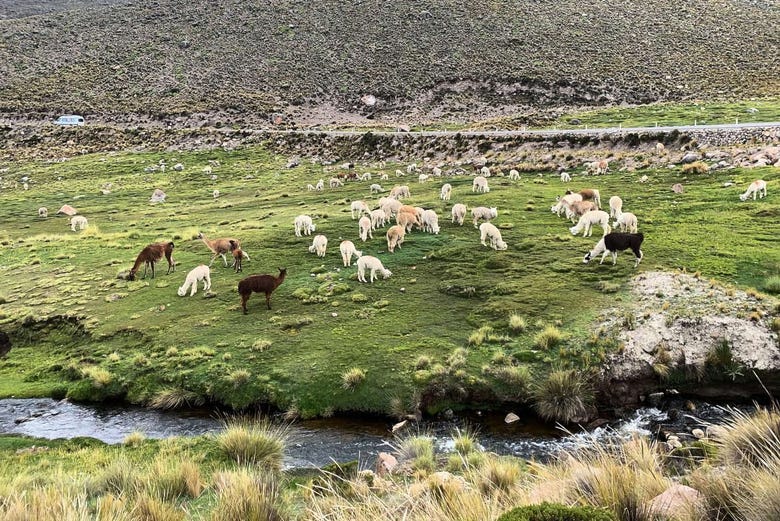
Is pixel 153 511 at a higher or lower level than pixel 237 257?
higher

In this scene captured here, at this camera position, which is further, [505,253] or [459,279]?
[505,253]

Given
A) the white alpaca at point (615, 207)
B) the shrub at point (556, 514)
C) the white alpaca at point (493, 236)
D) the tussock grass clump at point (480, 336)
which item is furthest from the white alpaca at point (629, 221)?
the shrub at point (556, 514)

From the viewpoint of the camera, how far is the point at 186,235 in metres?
28.8

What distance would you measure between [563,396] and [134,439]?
10064 mm

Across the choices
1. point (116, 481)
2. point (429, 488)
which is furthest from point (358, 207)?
point (429, 488)

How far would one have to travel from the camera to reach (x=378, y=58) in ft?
337

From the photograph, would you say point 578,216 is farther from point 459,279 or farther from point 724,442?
point 724,442

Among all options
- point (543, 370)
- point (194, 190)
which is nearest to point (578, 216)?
point (543, 370)

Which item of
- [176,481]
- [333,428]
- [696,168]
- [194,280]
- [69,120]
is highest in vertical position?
[69,120]

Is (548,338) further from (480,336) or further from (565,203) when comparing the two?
(565,203)

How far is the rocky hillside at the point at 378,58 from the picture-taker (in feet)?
278

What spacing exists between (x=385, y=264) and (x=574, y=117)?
50.3 meters

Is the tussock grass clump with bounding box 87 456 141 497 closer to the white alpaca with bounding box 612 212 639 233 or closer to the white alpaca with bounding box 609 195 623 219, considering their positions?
the white alpaca with bounding box 612 212 639 233

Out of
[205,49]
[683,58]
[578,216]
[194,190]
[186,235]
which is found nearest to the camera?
[578,216]
